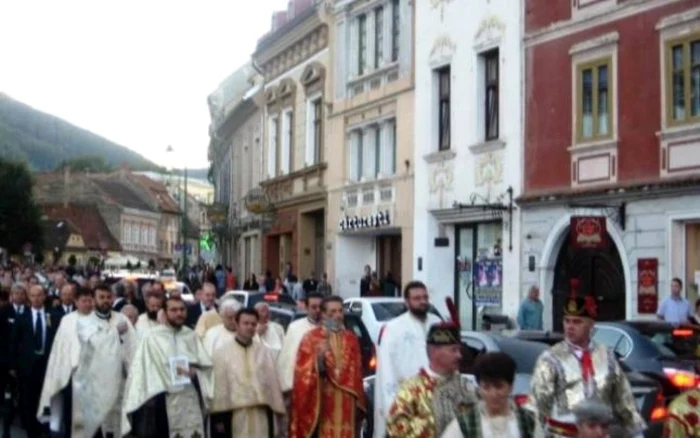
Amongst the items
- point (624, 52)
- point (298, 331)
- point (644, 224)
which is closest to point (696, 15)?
point (624, 52)

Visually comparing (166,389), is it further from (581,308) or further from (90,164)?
(90,164)

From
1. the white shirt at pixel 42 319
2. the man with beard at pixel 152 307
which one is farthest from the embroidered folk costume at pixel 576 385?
the white shirt at pixel 42 319

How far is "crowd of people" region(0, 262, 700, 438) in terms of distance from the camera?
24.4ft

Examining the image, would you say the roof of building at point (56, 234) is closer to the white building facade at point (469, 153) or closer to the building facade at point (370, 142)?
the building facade at point (370, 142)

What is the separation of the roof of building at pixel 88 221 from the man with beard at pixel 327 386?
107249 millimetres

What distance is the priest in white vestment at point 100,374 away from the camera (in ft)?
46.7

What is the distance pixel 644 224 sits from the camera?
86.1ft

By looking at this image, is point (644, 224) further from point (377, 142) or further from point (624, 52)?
point (377, 142)

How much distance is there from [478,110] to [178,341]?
21.0m

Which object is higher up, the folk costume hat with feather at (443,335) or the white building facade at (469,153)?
the white building facade at (469,153)

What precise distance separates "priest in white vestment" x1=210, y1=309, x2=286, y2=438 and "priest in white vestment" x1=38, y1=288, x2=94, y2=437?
2.46 metres

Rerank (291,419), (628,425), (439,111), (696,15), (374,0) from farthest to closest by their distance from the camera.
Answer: (374,0)
(439,111)
(696,15)
(291,419)
(628,425)

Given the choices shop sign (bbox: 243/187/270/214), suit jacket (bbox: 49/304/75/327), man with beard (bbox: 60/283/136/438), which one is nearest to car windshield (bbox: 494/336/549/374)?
man with beard (bbox: 60/283/136/438)

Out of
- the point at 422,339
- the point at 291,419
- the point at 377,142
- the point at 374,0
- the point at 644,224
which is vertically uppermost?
the point at 374,0
